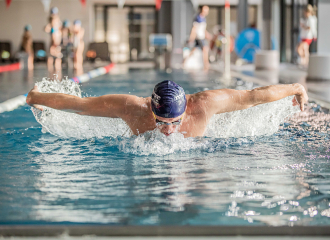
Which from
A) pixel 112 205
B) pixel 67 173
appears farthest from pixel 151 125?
pixel 112 205

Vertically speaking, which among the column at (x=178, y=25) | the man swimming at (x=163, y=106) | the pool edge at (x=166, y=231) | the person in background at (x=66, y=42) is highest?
the column at (x=178, y=25)

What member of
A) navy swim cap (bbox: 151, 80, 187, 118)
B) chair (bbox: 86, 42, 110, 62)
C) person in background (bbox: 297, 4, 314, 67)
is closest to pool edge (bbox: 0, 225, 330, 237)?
navy swim cap (bbox: 151, 80, 187, 118)

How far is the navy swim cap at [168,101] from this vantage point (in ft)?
10.9

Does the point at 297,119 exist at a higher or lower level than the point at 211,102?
lower

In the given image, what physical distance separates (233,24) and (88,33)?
8.24m

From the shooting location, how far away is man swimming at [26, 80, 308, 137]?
3396mm

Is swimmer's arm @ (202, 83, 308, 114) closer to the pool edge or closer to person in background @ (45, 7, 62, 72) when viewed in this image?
the pool edge

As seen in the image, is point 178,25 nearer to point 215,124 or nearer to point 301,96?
point 215,124

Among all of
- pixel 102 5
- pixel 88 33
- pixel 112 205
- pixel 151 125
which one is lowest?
→ pixel 112 205

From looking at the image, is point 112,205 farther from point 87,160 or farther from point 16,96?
point 16,96

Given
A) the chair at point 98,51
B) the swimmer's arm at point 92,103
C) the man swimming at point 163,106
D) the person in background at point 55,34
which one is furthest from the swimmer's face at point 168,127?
the chair at point 98,51

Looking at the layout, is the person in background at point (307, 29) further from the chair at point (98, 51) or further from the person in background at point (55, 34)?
the chair at point (98, 51)

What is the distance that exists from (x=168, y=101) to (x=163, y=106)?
2.2 inches

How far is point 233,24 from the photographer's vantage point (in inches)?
987
